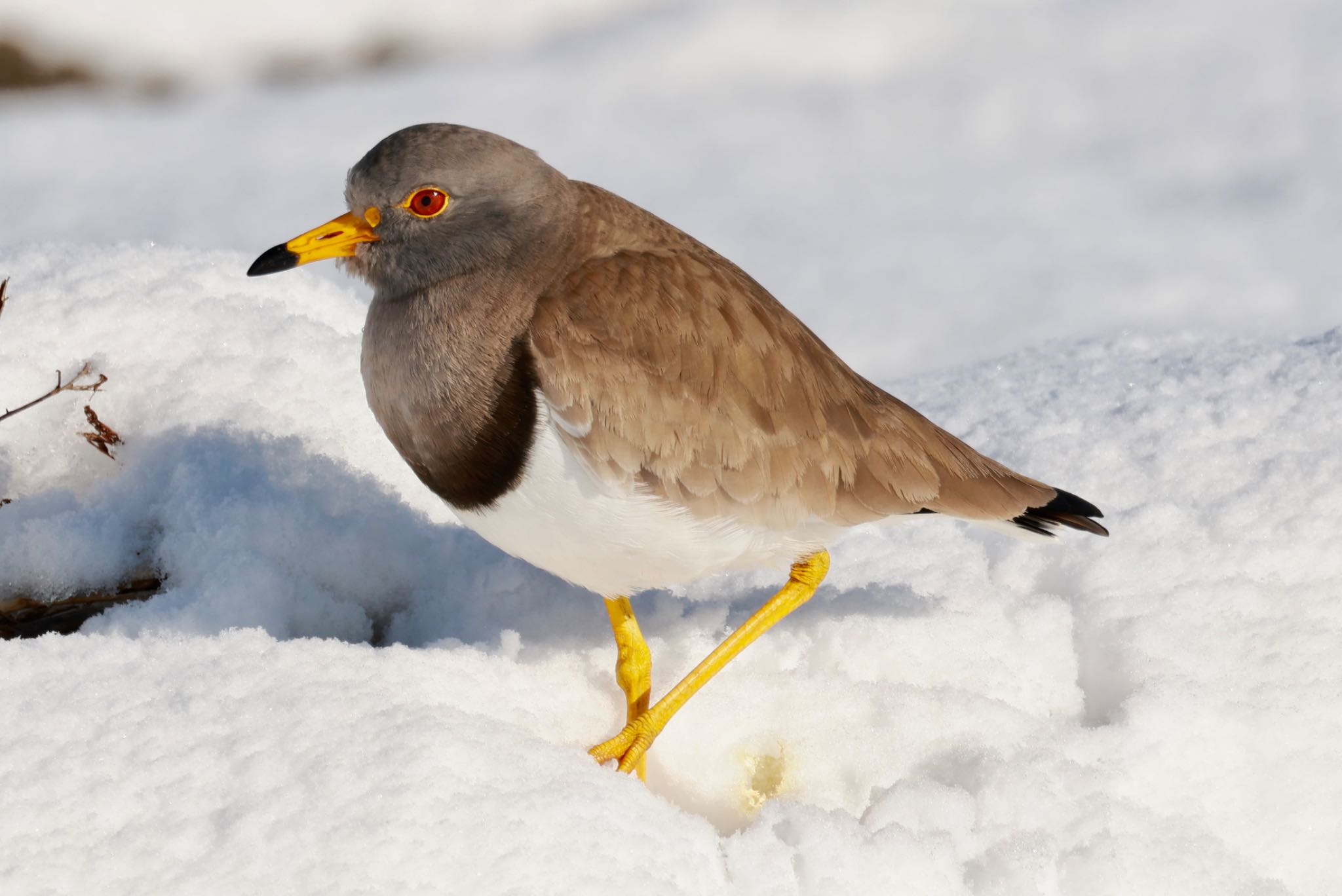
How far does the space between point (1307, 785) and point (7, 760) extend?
8.45 feet

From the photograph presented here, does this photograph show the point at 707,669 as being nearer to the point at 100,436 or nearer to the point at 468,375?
the point at 468,375

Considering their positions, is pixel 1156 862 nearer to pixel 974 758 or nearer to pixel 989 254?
pixel 974 758

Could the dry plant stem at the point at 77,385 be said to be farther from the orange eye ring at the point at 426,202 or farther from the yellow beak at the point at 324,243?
the orange eye ring at the point at 426,202

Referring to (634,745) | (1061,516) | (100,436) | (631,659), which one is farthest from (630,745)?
(100,436)

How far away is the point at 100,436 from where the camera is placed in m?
3.41

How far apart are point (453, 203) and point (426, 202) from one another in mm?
57

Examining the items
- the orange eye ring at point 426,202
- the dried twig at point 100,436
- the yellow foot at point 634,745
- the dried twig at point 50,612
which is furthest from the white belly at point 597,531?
the dried twig at point 100,436

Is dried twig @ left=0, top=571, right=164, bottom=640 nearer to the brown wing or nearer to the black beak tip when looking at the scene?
the black beak tip

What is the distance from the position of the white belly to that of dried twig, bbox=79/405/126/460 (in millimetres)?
1137

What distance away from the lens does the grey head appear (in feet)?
9.31

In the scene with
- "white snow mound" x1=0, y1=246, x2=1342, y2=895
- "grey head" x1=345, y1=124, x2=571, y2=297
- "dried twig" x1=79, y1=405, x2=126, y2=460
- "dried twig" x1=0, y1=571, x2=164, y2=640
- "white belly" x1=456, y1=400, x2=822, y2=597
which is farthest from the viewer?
"dried twig" x1=79, y1=405, x2=126, y2=460

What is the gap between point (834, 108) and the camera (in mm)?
8047

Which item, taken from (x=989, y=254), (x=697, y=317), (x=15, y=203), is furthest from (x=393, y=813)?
(x=15, y=203)

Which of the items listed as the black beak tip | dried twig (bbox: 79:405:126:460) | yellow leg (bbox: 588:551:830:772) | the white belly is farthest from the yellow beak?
yellow leg (bbox: 588:551:830:772)
